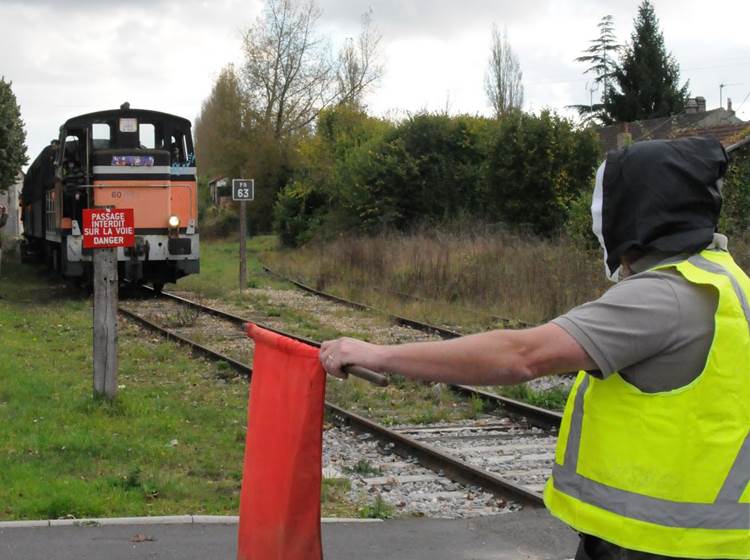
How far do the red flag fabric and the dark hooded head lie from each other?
1.11m

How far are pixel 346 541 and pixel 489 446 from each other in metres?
3.08

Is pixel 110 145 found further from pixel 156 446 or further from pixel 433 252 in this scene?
pixel 156 446

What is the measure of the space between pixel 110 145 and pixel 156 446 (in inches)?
548

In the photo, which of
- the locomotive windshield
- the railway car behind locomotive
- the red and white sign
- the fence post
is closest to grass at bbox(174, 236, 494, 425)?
the railway car behind locomotive

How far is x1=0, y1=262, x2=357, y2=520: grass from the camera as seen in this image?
22.0 ft

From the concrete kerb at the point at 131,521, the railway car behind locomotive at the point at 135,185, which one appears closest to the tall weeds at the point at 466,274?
the railway car behind locomotive at the point at 135,185

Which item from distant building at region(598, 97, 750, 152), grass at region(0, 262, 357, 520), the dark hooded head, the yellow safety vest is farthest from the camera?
distant building at region(598, 97, 750, 152)

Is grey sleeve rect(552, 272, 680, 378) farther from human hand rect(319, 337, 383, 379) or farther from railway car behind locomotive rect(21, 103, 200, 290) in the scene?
railway car behind locomotive rect(21, 103, 200, 290)

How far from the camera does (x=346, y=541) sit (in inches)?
233

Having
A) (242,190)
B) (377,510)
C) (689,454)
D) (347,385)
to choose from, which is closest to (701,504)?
(689,454)

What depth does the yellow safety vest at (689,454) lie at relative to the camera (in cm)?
236

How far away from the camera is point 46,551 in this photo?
223 inches

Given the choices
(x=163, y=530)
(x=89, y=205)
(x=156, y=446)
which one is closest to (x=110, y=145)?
(x=89, y=205)

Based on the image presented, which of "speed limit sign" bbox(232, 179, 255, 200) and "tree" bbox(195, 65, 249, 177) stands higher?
"tree" bbox(195, 65, 249, 177)
